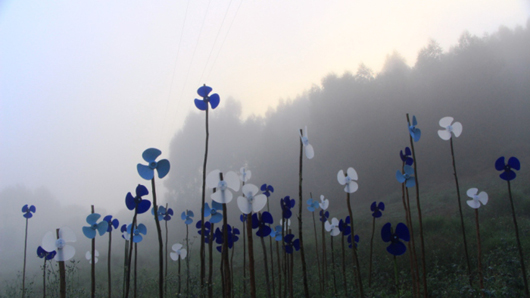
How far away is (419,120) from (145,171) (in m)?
15.2

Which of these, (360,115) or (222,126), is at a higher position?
(222,126)

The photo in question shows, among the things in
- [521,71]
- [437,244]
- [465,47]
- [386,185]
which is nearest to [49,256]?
[437,244]

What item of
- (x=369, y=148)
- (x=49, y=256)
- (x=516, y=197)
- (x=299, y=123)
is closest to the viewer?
(x=49, y=256)

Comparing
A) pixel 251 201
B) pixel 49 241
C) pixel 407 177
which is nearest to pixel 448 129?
pixel 407 177

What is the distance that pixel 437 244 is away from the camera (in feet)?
19.2

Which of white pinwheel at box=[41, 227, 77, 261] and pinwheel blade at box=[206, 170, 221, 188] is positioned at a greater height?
pinwheel blade at box=[206, 170, 221, 188]

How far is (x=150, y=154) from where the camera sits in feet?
4.67

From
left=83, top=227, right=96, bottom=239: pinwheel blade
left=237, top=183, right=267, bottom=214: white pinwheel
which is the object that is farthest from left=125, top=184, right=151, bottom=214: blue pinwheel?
left=237, top=183, right=267, bottom=214: white pinwheel

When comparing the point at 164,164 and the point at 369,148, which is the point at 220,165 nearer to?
the point at 369,148

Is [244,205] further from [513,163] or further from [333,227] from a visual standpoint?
[513,163]

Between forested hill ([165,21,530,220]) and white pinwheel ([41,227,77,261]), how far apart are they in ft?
39.6

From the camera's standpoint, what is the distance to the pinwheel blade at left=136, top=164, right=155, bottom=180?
1401 millimetres

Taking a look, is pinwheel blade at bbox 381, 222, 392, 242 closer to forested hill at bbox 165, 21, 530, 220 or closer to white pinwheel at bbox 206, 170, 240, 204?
white pinwheel at bbox 206, 170, 240, 204

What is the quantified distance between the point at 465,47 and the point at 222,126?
16.2 metres
